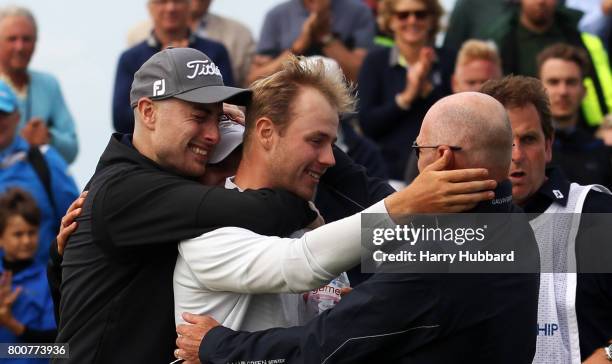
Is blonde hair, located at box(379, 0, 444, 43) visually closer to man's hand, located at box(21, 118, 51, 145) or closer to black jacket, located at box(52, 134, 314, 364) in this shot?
man's hand, located at box(21, 118, 51, 145)

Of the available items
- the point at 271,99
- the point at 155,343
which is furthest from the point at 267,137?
the point at 155,343

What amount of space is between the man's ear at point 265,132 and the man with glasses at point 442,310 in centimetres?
73

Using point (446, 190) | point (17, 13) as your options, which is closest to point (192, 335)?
point (446, 190)

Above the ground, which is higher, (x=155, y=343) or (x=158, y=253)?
(x=158, y=253)

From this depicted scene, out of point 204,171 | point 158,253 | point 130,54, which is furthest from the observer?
point 130,54

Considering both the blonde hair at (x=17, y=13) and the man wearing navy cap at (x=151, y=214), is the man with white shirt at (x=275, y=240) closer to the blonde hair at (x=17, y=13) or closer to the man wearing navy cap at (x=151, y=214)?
the man wearing navy cap at (x=151, y=214)

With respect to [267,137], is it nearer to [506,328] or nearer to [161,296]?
[161,296]

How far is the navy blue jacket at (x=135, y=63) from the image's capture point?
9.48 meters

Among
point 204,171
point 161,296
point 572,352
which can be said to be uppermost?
point 204,171

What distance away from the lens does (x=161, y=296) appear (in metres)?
5.28

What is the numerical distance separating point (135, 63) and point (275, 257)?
4.97 m

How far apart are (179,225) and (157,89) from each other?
693mm

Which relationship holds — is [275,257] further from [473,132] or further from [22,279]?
[22,279]

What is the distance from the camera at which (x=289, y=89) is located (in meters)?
5.39
